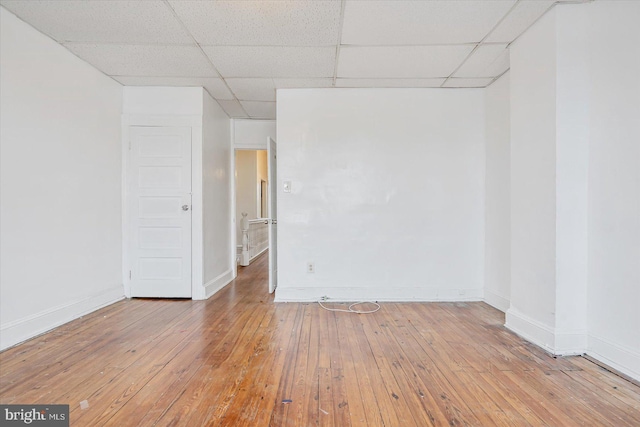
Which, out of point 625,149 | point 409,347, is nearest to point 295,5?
point 625,149

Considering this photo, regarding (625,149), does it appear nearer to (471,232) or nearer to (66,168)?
(471,232)

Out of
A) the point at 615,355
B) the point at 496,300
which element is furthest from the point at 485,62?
the point at 615,355

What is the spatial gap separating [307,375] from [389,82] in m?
2.96

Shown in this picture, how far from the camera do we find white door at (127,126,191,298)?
3.47 meters

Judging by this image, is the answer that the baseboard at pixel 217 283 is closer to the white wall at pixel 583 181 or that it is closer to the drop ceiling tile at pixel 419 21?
the drop ceiling tile at pixel 419 21

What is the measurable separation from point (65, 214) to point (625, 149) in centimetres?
428

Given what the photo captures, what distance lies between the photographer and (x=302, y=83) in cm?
331

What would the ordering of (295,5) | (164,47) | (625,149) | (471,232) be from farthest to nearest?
1. (471,232)
2. (164,47)
3. (295,5)
4. (625,149)

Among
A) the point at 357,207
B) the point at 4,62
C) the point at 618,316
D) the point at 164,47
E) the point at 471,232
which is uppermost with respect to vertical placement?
the point at 164,47

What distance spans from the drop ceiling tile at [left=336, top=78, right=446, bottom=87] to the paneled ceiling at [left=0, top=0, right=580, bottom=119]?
0.4 inches

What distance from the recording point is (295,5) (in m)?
2.10

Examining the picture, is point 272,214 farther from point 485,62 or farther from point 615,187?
point 615,187

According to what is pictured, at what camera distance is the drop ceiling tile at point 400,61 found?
2658mm

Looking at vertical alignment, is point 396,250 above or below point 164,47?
below
